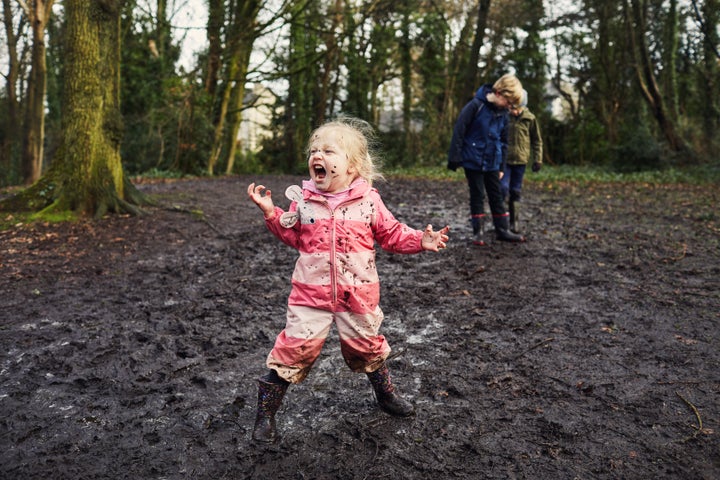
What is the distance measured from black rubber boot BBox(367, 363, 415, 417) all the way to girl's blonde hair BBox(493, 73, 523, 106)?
15.3ft

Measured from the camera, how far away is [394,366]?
3734 millimetres

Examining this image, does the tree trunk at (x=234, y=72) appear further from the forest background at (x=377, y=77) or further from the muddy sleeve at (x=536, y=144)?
the muddy sleeve at (x=536, y=144)

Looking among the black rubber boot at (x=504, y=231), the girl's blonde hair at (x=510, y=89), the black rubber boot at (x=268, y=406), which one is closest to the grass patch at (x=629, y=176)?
the black rubber boot at (x=504, y=231)

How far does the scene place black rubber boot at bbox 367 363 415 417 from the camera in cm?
305

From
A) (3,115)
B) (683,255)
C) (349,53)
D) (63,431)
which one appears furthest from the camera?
(3,115)

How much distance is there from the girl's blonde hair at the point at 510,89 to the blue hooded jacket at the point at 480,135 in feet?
0.68

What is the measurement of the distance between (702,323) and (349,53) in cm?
2143

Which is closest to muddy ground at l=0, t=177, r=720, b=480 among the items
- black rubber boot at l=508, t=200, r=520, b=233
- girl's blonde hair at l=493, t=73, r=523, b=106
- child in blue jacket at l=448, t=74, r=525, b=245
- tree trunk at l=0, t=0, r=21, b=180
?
black rubber boot at l=508, t=200, r=520, b=233

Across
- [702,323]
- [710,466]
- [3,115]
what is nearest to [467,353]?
[710,466]

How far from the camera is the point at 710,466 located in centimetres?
252

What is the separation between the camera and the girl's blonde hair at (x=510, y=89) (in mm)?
6684

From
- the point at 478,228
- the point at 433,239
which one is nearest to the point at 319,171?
the point at 433,239

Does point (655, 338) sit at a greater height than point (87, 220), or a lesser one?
lesser

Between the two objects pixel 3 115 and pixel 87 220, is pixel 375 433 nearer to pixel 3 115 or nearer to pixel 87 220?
pixel 87 220
